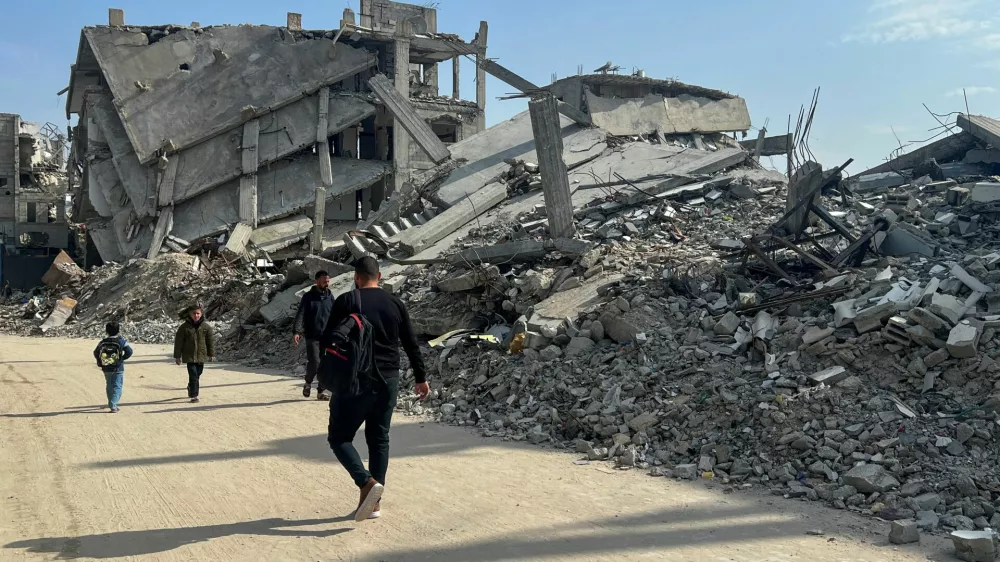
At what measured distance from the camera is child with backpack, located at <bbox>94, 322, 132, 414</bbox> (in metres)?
8.07

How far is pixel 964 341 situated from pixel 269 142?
76.3ft

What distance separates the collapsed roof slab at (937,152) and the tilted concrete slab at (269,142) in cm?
1713

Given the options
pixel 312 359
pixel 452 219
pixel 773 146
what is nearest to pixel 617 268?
pixel 312 359

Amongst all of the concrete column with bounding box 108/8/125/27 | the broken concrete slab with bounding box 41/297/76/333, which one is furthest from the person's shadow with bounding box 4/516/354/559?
the concrete column with bounding box 108/8/125/27

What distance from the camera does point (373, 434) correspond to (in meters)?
4.50

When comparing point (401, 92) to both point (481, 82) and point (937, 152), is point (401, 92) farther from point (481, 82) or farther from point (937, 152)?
point (937, 152)

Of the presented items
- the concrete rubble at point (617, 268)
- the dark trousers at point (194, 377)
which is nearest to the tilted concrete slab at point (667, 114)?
the concrete rubble at point (617, 268)

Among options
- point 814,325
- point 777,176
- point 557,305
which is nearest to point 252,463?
point 557,305

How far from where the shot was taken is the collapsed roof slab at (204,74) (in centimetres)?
2442

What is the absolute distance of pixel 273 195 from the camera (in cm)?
2552

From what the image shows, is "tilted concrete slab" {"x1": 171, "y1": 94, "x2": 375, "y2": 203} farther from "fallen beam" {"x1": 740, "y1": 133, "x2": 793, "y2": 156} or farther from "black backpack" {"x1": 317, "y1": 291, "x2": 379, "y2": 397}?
"black backpack" {"x1": 317, "y1": 291, "x2": 379, "y2": 397}

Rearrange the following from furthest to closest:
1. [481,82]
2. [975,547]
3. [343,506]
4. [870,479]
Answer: [481,82] < [870,479] < [343,506] < [975,547]

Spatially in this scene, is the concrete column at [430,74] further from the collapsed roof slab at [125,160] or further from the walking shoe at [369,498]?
the walking shoe at [369,498]

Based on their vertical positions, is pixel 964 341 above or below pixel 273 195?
below
